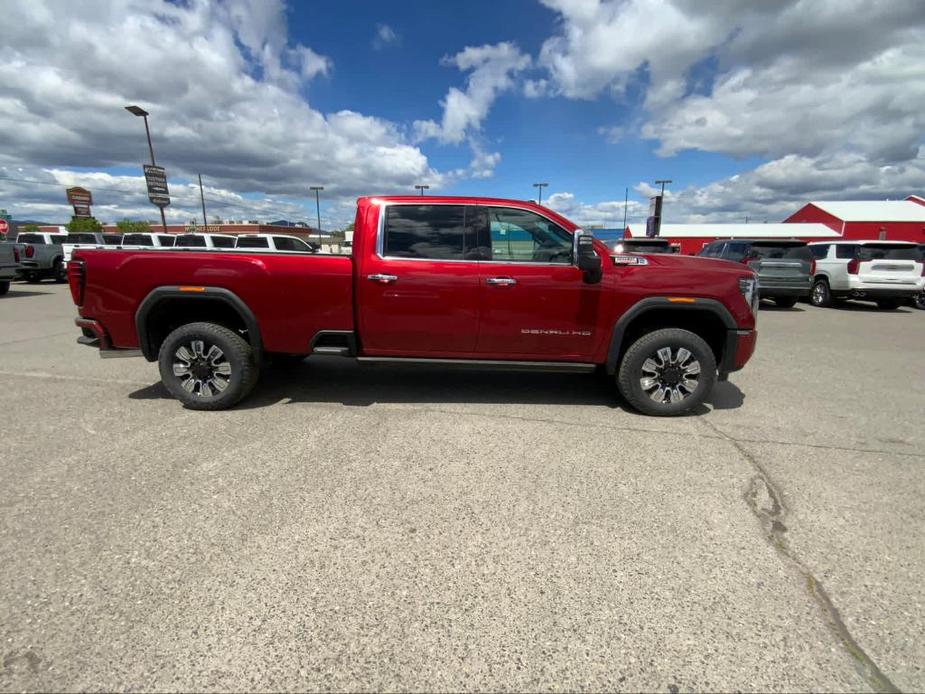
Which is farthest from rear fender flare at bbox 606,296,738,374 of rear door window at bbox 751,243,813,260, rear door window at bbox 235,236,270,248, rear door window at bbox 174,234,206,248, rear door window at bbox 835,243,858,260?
rear door window at bbox 174,234,206,248

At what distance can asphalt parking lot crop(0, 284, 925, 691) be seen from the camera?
1.79 m

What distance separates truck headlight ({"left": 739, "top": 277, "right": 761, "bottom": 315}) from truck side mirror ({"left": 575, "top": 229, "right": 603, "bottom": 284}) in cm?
130

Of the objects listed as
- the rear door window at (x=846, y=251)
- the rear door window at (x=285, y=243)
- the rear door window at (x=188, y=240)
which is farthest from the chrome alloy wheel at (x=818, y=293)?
the rear door window at (x=188, y=240)

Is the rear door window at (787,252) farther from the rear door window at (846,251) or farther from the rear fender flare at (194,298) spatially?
the rear fender flare at (194,298)

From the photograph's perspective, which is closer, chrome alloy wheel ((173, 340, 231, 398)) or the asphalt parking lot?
the asphalt parking lot

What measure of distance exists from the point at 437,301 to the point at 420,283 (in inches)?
8.6

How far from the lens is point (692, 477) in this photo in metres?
3.24

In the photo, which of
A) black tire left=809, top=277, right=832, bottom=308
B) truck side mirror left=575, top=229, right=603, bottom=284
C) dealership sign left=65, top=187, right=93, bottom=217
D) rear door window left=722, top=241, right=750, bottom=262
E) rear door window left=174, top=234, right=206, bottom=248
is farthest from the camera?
dealership sign left=65, top=187, right=93, bottom=217

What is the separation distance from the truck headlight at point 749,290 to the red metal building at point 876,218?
2388 inches

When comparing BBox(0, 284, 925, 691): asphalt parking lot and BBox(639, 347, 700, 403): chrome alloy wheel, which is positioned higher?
BBox(639, 347, 700, 403): chrome alloy wheel

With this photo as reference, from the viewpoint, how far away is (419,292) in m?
4.20

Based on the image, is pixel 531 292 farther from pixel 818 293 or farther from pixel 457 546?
pixel 818 293

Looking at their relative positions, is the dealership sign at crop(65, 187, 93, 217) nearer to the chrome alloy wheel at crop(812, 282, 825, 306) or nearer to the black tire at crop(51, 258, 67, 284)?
the black tire at crop(51, 258, 67, 284)

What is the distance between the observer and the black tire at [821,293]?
12930 mm
